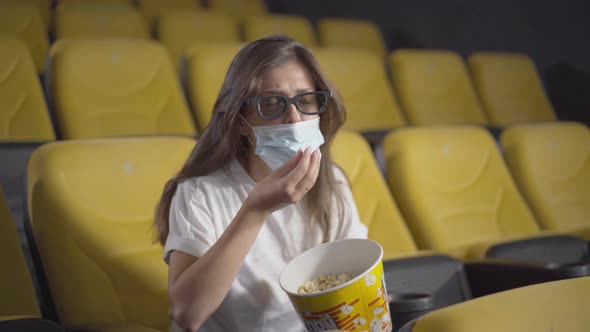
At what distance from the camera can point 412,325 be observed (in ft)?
0.87

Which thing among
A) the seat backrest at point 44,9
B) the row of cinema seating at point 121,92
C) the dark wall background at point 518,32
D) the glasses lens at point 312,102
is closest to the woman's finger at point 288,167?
the glasses lens at point 312,102

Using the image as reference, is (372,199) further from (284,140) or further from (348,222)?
(284,140)

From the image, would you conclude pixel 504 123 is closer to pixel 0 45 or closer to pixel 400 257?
pixel 400 257

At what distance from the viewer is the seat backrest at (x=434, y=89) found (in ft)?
4.94

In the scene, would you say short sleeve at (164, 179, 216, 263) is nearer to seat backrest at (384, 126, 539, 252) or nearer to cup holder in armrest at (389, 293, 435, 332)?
cup holder in armrest at (389, 293, 435, 332)

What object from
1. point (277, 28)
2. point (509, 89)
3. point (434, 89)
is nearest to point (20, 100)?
point (277, 28)

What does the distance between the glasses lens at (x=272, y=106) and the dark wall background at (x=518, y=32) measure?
1.47m

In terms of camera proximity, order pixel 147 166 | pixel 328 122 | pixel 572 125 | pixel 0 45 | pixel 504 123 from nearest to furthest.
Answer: pixel 328 122 → pixel 147 166 → pixel 0 45 → pixel 572 125 → pixel 504 123

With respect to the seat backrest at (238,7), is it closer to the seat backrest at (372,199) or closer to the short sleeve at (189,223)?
the seat backrest at (372,199)

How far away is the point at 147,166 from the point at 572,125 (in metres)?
0.96

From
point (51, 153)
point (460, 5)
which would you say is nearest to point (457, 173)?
point (51, 153)

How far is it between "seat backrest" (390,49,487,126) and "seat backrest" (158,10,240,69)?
1.59 ft

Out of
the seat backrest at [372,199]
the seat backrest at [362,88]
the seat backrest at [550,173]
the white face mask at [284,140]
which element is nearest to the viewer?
the white face mask at [284,140]

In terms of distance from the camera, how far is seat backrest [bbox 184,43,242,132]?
114 cm
